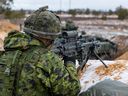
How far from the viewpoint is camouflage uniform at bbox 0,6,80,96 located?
3688 millimetres

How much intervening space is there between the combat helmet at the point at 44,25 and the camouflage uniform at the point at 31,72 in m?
0.09

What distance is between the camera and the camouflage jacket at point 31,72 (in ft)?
12.1

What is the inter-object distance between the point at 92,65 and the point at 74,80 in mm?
3697

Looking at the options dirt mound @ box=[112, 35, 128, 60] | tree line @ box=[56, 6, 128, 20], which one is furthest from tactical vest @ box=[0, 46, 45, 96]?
tree line @ box=[56, 6, 128, 20]

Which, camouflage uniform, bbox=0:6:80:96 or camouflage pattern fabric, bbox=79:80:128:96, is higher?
camouflage uniform, bbox=0:6:80:96

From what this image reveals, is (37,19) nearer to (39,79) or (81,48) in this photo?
(39,79)

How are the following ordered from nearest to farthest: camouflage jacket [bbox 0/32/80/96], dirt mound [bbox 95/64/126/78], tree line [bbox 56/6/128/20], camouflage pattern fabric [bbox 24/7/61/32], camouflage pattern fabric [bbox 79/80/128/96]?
1. camouflage jacket [bbox 0/32/80/96]
2. camouflage pattern fabric [bbox 24/7/61/32]
3. camouflage pattern fabric [bbox 79/80/128/96]
4. dirt mound [bbox 95/64/126/78]
5. tree line [bbox 56/6/128/20]

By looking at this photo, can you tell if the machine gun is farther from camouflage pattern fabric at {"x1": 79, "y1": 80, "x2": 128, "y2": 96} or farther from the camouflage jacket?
the camouflage jacket

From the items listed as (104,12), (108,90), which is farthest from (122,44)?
(104,12)

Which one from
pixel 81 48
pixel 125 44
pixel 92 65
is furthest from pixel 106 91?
pixel 125 44

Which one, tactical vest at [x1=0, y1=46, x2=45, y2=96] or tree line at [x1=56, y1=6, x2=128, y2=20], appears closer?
tactical vest at [x1=0, y1=46, x2=45, y2=96]

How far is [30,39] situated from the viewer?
3828 mm

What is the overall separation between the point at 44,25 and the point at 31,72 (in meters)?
0.44

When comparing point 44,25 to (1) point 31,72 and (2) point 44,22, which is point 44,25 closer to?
(2) point 44,22
